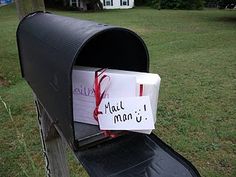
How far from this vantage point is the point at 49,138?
7.00 feet

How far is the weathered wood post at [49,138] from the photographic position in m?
2.07

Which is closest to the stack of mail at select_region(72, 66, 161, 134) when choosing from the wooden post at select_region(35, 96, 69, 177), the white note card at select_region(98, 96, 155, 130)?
the white note card at select_region(98, 96, 155, 130)

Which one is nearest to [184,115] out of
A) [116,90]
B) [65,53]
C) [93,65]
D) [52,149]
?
[52,149]

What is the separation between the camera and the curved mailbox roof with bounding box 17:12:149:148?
120 cm

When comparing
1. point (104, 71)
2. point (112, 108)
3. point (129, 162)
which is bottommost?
point (129, 162)

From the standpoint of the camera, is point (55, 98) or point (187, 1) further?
point (187, 1)

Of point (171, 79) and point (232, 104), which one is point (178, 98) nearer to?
point (232, 104)

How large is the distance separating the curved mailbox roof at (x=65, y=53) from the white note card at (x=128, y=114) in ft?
0.56

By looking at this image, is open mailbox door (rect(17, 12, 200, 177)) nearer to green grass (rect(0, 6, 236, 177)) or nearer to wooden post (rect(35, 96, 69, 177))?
wooden post (rect(35, 96, 69, 177))

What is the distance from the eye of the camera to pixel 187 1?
34.4 metres

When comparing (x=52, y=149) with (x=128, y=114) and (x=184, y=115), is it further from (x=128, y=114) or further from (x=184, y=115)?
(x=184, y=115)

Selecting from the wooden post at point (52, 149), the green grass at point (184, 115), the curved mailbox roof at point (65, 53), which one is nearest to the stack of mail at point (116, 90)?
the curved mailbox roof at point (65, 53)

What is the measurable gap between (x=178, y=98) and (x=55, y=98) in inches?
172

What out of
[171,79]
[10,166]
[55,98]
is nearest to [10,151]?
[10,166]
